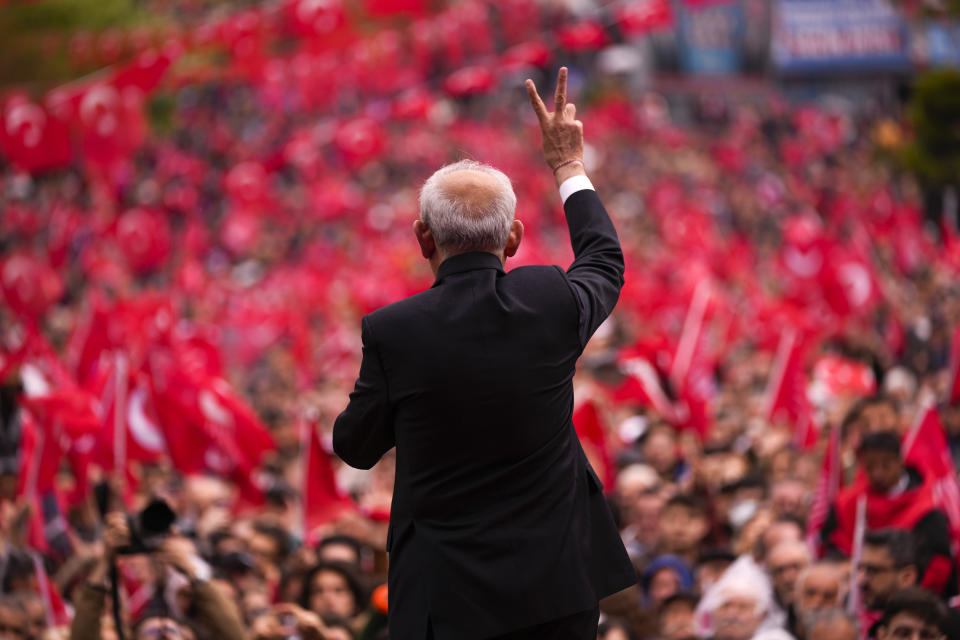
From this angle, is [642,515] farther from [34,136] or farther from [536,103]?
[34,136]

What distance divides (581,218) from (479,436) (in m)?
0.61

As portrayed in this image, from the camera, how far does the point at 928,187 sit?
17344mm

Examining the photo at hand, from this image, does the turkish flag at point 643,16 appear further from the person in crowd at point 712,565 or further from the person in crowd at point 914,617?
the person in crowd at point 914,617

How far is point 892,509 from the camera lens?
4562mm

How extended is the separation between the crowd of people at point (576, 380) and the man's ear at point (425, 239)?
0.53 m

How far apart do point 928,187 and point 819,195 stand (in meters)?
4.45

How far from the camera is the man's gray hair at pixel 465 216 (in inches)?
97.0

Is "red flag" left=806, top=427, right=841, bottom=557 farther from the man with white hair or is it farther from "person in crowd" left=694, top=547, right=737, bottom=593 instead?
the man with white hair

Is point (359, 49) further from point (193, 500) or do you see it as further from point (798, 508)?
point (798, 508)

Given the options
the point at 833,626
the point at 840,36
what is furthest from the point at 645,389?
the point at 840,36

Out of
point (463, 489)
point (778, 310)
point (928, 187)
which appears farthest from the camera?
point (928, 187)

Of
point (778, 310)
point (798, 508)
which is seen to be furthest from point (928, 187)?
point (798, 508)

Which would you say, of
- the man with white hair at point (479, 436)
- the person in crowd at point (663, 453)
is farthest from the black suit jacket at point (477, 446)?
the person in crowd at point (663, 453)

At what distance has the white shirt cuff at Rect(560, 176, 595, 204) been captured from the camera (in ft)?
8.95
